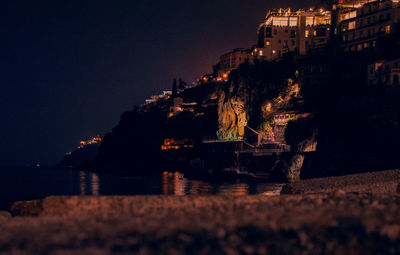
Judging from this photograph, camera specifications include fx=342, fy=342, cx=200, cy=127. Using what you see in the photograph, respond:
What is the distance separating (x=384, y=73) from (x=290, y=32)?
128 ft

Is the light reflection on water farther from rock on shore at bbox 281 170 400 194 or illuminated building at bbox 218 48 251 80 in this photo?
illuminated building at bbox 218 48 251 80

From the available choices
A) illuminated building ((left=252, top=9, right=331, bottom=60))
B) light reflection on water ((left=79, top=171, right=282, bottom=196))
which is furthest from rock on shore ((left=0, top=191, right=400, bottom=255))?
illuminated building ((left=252, top=9, right=331, bottom=60))

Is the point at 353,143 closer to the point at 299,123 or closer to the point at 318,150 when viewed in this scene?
the point at 318,150

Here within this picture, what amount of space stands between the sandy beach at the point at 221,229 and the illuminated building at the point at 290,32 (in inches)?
3122

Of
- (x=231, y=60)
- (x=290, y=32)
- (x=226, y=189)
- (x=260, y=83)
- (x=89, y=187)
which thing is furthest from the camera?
(x=231, y=60)

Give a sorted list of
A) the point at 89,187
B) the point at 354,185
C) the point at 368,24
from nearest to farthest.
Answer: the point at 354,185
the point at 89,187
the point at 368,24

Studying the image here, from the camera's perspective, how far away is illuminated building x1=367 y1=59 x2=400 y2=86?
167 feet

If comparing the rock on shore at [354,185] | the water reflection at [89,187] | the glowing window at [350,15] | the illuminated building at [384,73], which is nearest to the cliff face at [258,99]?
the illuminated building at [384,73]

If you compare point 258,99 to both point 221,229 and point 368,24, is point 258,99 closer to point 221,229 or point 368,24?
point 368,24

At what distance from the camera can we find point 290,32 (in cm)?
8831

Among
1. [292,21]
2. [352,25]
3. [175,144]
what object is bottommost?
[175,144]

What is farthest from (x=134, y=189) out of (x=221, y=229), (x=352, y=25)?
(x=352, y=25)

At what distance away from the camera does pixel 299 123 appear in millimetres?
59250

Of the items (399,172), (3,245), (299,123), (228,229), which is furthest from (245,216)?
(299,123)
